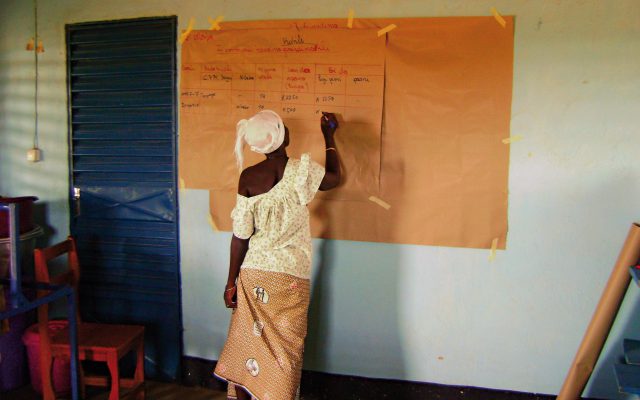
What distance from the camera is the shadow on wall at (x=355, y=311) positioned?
7.14ft

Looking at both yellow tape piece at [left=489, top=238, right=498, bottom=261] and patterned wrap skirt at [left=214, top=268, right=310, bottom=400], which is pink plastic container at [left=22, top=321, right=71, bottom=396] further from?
yellow tape piece at [left=489, top=238, right=498, bottom=261]

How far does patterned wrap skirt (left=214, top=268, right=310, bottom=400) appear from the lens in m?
1.77

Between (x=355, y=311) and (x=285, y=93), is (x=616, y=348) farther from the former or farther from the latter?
(x=285, y=93)

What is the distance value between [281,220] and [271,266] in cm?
21

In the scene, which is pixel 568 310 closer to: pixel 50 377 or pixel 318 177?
pixel 318 177

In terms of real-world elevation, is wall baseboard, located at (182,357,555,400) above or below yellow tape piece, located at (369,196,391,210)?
below

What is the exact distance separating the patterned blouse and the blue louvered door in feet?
2.53

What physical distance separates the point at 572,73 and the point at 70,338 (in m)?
2.79

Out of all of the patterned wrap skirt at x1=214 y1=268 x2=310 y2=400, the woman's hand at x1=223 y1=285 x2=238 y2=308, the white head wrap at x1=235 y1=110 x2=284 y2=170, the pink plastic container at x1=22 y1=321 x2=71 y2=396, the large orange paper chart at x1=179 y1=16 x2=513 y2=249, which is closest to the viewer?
the white head wrap at x1=235 y1=110 x2=284 y2=170

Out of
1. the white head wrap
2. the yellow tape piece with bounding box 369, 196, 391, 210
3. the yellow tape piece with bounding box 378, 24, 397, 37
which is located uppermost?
the yellow tape piece with bounding box 378, 24, 397, 37

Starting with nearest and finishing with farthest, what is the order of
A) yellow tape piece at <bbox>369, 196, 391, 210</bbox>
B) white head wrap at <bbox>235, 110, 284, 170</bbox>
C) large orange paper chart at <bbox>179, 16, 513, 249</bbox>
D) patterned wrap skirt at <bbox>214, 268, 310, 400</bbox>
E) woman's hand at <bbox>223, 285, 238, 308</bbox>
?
white head wrap at <bbox>235, 110, 284, 170</bbox>, patterned wrap skirt at <bbox>214, 268, 310, 400</bbox>, woman's hand at <bbox>223, 285, 238, 308</bbox>, large orange paper chart at <bbox>179, 16, 513, 249</bbox>, yellow tape piece at <bbox>369, 196, 391, 210</bbox>

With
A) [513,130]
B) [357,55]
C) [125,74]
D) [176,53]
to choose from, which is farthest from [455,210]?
[125,74]

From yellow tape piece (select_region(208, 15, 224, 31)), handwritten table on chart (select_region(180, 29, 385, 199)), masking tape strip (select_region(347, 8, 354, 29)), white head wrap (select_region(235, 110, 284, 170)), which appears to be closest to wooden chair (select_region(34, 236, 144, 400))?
handwritten table on chart (select_region(180, 29, 385, 199))

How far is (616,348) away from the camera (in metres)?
2.03
